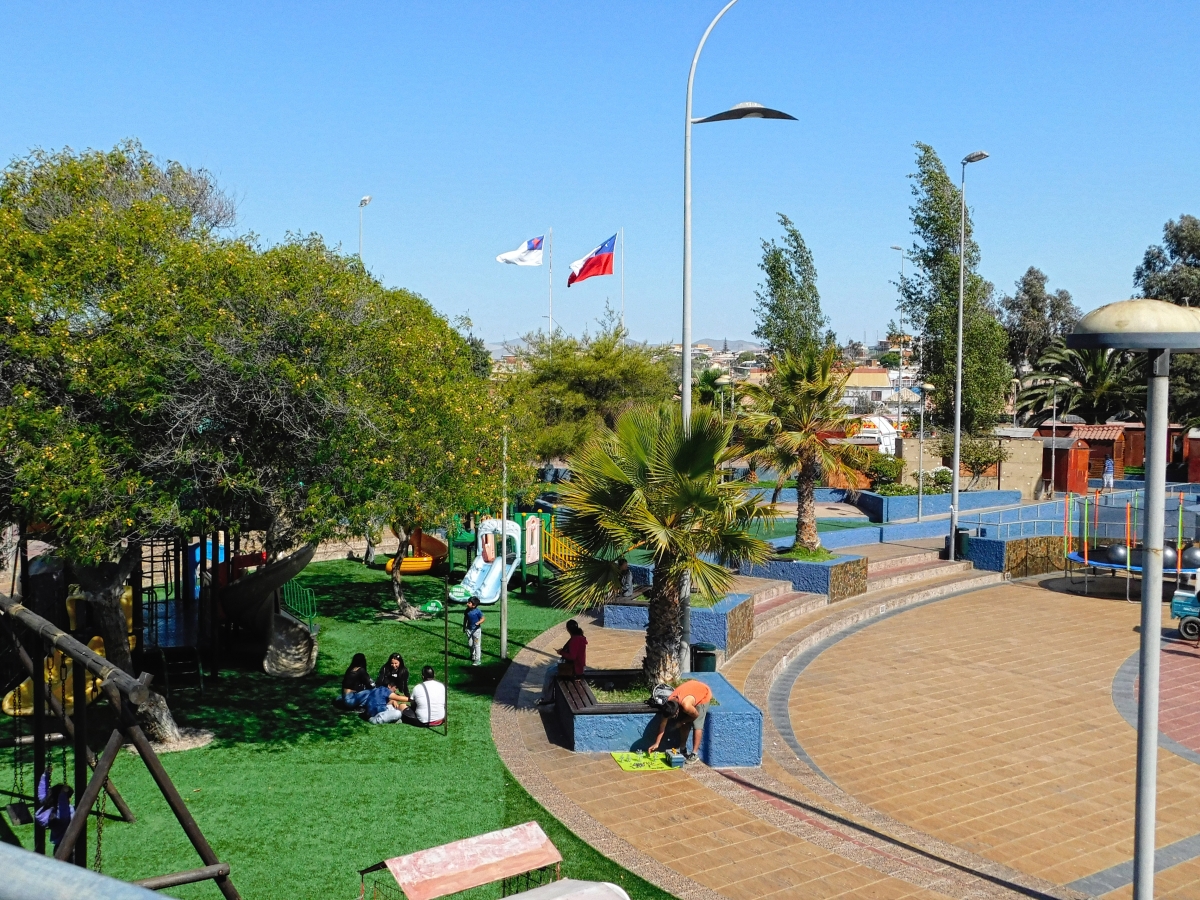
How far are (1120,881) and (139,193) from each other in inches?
537

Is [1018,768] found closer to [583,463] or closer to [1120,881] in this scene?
[1120,881]

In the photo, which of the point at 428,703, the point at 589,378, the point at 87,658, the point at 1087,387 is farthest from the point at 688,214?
the point at 1087,387

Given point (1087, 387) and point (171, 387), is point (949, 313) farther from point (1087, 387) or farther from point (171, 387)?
point (171, 387)

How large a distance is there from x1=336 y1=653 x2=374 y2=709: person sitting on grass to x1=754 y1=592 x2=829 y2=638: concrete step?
7.70 meters

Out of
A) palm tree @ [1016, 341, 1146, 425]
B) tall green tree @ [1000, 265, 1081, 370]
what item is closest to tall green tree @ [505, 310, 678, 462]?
palm tree @ [1016, 341, 1146, 425]

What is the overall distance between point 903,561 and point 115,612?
20.0m

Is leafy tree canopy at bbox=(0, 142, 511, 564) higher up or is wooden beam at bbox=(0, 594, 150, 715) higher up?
leafy tree canopy at bbox=(0, 142, 511, 564)

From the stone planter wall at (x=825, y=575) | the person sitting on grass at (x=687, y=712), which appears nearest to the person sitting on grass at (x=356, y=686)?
the person sitting on grass at (x=687, y=712)

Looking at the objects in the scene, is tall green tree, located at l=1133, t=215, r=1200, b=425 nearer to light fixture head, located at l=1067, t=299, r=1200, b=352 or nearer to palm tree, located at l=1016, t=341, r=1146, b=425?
palm tree, located at l=1016, t=341, r=1146, b=425

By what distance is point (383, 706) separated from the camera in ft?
44.1

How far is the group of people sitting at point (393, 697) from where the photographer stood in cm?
1316

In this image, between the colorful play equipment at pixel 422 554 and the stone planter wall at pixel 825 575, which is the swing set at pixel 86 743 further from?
the colorful play equipment at pixel 422 554

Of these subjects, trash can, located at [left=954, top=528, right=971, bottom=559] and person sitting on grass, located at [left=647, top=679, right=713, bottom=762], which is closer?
person sitting on grass, located at [left=647, top=679, right=713, bottom=762]

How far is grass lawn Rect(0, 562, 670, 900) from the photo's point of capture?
9062mm
